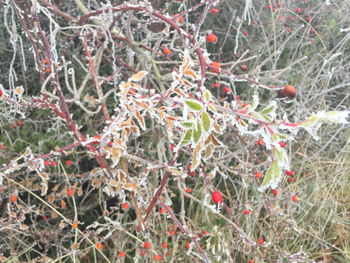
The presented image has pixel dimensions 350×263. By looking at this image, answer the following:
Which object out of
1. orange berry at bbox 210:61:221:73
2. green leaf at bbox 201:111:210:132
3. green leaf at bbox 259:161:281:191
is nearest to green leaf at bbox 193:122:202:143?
green leaf at bbox 201:111:210:132

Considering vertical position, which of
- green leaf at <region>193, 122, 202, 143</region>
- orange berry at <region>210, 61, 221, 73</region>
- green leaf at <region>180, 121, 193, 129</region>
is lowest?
orange berry at <region>210, 61, 221, 73</region>

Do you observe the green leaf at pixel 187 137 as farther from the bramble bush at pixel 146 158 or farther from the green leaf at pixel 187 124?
the bramble bush at pixel 146 158

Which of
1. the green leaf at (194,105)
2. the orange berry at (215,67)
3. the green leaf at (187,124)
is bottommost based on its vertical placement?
the orange berry at (215,67)

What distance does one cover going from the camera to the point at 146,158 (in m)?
1.32

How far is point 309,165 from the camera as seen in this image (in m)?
1.62

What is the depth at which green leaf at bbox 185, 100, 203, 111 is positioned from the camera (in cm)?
61

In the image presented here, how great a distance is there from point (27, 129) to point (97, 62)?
0.42 metres

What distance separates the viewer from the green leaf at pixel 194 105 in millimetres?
614

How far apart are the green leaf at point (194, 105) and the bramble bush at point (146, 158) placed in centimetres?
14

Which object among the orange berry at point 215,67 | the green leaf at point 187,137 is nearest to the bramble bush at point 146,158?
the orange berry at point 215,67

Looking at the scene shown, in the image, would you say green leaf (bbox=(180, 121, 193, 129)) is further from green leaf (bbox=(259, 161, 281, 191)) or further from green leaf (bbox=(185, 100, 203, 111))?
green leaf (bbox=(259, 161, 281, 191))

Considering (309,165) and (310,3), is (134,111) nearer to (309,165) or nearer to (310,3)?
(309,165)

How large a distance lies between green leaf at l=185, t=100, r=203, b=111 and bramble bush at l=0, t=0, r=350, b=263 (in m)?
0.14

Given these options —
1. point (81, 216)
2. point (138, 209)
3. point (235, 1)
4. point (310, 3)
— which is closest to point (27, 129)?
point (81, 216)
